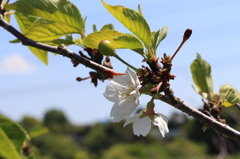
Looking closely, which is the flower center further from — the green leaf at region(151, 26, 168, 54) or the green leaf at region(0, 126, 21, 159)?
the green leaf at region(0, 126, 21, 159)

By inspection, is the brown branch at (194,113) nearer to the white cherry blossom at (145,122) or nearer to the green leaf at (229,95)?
the white cherry blossom at (145,122)

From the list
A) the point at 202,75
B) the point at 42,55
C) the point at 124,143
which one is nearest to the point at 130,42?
the point at 202,75

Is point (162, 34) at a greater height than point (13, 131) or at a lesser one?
greater

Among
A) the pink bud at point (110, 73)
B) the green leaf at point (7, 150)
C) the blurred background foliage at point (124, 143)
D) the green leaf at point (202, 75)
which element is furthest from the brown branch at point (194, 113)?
the blurred background foliage at point (124, 143)

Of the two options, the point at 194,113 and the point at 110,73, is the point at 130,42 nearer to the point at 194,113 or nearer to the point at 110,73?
the point at 110,73

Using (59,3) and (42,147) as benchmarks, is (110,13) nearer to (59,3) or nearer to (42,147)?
(59,3)

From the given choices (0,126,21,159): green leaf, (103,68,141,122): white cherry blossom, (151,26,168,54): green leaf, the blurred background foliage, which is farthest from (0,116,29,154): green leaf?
the blurred background foliage
